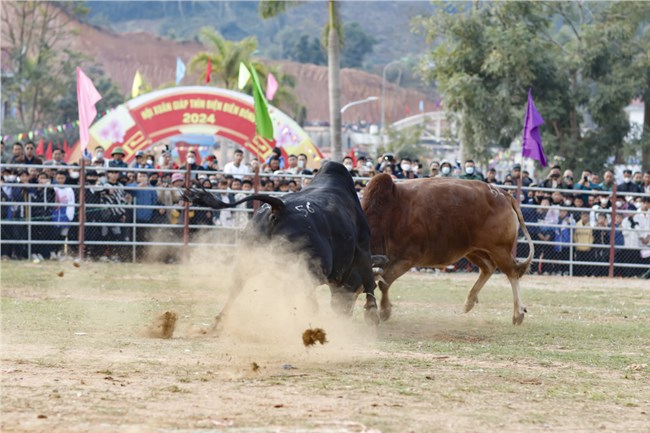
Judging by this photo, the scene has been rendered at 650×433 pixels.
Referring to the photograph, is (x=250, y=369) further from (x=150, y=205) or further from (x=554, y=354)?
(x=150, y=205)

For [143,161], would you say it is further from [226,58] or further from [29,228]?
[226,58]

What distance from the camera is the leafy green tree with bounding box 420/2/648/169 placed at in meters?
29.3

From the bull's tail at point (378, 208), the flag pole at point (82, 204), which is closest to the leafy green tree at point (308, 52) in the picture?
the flag pole at point (82, 204)

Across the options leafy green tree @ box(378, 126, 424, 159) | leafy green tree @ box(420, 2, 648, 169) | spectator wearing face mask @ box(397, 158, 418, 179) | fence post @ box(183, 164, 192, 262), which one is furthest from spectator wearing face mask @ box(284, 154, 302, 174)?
A: leafy green tree @ box(378, 126, 424, 159)

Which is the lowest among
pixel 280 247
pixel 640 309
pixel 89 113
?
pixel 640 309

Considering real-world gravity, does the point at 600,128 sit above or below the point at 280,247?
above

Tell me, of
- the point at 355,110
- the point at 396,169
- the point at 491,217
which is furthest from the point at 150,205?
the point at 355,110

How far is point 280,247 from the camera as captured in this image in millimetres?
8562

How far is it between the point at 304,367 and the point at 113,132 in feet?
75.1

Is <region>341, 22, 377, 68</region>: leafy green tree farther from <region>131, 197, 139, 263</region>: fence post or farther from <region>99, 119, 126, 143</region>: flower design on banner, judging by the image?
<region>131, 197, 139, 263</region>: fence post

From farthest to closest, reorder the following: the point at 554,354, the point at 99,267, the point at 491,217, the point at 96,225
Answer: the point at 96,225
the point at 99,267
the point at 491,217
the point at 554,354

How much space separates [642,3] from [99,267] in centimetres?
1964

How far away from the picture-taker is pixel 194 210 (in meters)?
19.2

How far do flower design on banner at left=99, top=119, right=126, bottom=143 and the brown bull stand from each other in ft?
62.0
